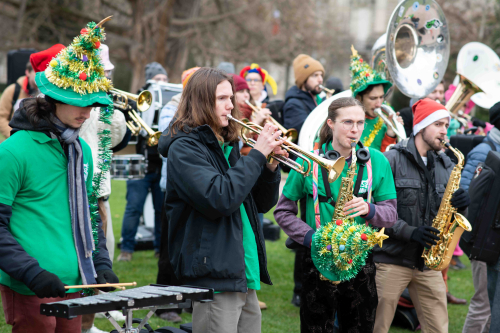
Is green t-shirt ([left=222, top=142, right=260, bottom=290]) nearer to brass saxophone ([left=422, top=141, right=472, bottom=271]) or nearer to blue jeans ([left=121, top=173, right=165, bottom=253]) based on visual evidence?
brass saxophone ([left=422, top=141, right=472, bottom=271])

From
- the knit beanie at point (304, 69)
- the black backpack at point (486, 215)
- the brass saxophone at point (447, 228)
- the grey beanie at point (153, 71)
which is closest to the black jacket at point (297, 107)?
the knit beanie at point (304, 69)

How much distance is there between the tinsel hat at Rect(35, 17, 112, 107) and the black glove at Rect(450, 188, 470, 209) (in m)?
2.68

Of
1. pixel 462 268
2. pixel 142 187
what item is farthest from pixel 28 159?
pixel 462 268

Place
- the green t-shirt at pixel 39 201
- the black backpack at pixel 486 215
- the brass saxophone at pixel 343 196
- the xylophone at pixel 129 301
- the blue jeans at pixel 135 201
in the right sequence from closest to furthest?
the xylophone at pixel 129 301
the green t-shirt at pixel 39 201
the brass saxophone at pixel 343 196
the black backpack at pixel 486 215
the blue jeans at pixel 135 201

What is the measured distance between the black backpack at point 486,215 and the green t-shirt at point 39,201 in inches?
115

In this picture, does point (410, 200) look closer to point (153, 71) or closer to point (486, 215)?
point (486, 215)

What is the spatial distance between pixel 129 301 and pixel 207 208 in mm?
719

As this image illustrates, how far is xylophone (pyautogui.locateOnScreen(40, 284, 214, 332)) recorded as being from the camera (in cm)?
223

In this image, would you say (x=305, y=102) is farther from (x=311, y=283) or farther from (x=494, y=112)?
(x=311, y=283)

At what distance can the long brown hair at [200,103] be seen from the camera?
3123 mm

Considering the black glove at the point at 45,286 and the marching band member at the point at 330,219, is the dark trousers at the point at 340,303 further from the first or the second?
the black glove at the point at 45,286

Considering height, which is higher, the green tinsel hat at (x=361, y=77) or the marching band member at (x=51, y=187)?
the green tinsel hat at (x=361, y=77)

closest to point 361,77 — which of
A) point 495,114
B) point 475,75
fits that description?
point 495,114

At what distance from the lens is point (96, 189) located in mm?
3531
